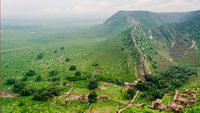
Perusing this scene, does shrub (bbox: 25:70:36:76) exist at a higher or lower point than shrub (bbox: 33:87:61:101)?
higher

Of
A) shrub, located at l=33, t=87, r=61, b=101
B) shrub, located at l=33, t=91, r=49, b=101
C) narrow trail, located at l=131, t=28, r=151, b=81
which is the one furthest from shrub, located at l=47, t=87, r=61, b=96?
narrow trail, located at l=131, t=28, r=151, b=81

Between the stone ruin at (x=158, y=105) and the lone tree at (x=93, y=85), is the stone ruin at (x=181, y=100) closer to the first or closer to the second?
the stone ruin at (x=158, y=105)

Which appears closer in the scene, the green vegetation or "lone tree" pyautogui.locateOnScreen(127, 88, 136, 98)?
the green vegetation

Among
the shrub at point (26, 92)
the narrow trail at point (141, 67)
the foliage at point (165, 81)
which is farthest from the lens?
the narrow trail at point (141, 67)

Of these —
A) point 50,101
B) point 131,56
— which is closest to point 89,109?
point 50,101

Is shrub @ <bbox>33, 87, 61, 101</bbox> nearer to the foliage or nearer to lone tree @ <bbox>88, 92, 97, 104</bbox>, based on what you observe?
lone tree @ <bbox>88, 92, 97, 104</bbox>

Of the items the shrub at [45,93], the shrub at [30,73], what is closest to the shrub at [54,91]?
the shrub at [45,93]

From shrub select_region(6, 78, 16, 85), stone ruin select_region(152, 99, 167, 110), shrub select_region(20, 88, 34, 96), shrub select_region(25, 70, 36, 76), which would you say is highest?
shrub select_region(25, 70, 36, 76)

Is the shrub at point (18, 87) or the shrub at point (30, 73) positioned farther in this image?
the shrub at point (30, 73)

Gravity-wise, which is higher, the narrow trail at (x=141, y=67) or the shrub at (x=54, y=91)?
the narrow trail at (x=141, y=67)
